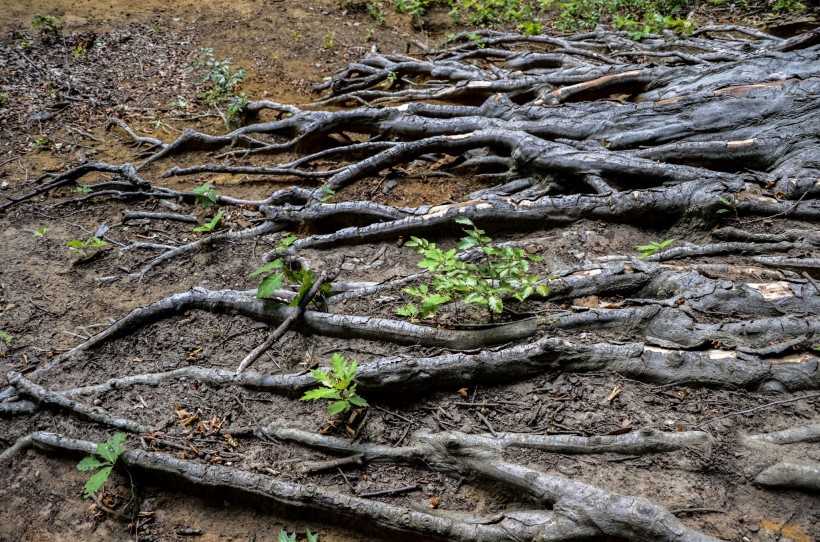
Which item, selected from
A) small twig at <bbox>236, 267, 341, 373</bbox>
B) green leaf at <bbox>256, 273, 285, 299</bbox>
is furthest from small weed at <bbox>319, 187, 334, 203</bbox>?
green leaf at <bbox>256, 273, 285, 299</bbox>

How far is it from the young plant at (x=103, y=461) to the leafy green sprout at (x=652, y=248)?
3512mm

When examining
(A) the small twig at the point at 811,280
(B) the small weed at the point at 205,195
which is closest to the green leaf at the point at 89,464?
(B) the small weed at the point at 205,195

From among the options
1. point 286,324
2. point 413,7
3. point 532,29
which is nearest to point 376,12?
point 413,7

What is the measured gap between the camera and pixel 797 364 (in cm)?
274

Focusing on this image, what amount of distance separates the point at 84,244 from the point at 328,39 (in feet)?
21.5

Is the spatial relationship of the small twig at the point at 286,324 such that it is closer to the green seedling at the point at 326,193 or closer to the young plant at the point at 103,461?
the young plant at the point at 103,461

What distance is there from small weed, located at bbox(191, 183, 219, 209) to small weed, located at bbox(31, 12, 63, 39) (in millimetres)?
6136

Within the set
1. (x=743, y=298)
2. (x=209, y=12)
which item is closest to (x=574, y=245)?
(x=743, y=298)

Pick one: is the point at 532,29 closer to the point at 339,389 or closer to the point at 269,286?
the point at 269,286

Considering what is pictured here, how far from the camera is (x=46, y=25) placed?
9445 mm

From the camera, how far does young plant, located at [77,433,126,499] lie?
2842mm

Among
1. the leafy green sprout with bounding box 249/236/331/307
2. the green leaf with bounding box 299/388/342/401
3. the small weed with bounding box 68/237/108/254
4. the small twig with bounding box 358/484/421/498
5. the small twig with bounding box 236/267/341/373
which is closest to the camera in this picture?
the small twig with bounding box 358/484/421/498

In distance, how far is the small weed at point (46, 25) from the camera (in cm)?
931

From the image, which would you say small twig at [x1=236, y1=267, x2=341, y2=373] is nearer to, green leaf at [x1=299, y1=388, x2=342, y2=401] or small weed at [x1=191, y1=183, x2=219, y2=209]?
green leaf at [x1=299, y1=388, x2=342, y2=401]
